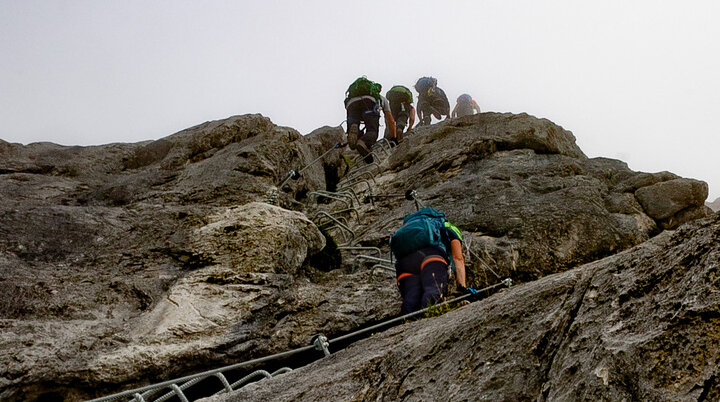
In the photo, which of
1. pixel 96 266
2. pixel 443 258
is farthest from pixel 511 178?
pixel 96 266

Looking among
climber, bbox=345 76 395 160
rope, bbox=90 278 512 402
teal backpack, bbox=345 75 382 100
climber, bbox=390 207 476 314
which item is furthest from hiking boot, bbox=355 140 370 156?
rope, bbox=90 278 512 402

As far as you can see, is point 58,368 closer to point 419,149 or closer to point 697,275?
point 697,275

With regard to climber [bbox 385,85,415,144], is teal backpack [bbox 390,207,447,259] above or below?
below

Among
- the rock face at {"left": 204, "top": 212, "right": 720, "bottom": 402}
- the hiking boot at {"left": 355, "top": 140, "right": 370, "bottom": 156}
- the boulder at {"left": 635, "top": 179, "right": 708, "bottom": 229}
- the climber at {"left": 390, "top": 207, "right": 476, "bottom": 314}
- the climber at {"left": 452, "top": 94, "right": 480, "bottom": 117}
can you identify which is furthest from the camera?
the climber at {"left": 452, "top": 94, "right": 480, "bottom": 117}

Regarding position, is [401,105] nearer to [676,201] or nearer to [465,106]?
[465,106]

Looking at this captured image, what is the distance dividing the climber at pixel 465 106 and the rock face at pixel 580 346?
25156 mm

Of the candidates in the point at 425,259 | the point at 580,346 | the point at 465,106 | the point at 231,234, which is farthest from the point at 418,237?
the point at 465,106

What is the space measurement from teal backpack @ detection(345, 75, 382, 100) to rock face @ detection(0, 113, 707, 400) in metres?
3.05

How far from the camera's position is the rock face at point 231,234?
6.37m

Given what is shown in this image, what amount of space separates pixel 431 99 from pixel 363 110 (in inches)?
374

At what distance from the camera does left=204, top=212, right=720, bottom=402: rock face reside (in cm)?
240

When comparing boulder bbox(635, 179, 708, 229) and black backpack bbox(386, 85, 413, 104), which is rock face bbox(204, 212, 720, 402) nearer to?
boulder bbox(635, 179, 708, 229)

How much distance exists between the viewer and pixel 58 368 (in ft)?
18.8

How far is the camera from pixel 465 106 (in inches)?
1130
